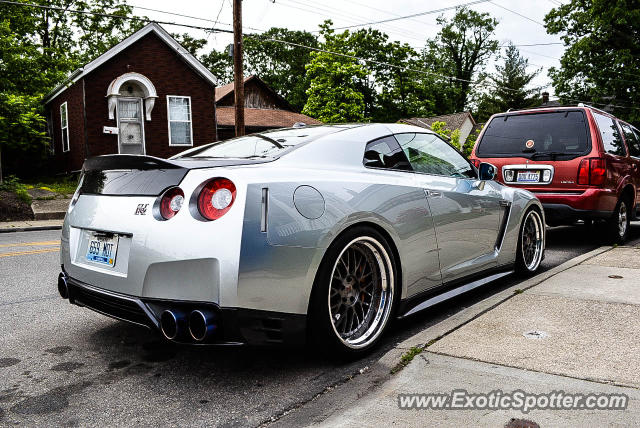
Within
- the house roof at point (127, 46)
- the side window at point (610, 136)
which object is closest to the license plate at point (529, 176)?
the side window at point (610, 136)

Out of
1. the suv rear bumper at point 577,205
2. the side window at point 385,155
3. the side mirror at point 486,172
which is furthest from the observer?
the suv rear bumper at point 577,205

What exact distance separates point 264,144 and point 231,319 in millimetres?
1294

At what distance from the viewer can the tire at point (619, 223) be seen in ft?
23.7

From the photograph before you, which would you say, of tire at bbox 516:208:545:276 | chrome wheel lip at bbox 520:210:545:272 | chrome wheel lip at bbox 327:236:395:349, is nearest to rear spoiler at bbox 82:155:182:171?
chrome wheel lip at bbox 327:236:395:349

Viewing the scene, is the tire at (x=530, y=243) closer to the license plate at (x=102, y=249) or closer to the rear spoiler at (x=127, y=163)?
the rear spoiler at (x=127, y=163)

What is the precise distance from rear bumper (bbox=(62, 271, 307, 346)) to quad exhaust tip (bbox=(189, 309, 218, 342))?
0.03m

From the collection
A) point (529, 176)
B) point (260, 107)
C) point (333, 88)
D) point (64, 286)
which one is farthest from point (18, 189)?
point (333, 88)

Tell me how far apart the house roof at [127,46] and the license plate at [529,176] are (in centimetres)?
1683

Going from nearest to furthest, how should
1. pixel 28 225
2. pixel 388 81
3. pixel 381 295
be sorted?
pixel 381 295 < pixel 28 225 < pixel 388 81

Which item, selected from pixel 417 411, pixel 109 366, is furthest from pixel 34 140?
pixel 417 411

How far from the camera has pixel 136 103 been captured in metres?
21.1

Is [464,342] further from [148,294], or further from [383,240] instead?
[148,294]

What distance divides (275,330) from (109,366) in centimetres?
117

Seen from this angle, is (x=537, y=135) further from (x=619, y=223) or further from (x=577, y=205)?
(x=619, y=223)
